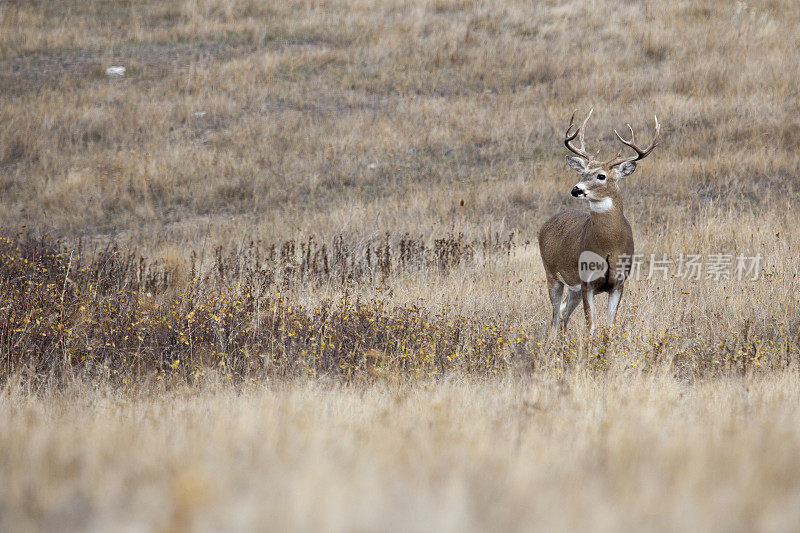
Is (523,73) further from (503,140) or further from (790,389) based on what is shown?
(790,389)

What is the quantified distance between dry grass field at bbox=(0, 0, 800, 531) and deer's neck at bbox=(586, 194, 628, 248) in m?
0.75

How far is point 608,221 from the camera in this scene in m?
7.20

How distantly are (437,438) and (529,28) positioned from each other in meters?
21.2

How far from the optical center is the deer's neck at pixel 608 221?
23.5 feet

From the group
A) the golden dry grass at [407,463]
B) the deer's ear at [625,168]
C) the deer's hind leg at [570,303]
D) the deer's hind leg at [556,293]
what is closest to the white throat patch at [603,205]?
the deer's ear at [625,168]

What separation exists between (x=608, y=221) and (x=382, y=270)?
10.6 feet

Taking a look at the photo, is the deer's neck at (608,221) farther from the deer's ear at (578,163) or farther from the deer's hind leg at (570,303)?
the deer's hind leg at (570,303)

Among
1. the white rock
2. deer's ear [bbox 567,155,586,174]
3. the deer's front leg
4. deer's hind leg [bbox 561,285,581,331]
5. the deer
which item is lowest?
the white rock

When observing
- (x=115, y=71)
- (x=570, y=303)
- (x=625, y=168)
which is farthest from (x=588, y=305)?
(x=115, y=71)

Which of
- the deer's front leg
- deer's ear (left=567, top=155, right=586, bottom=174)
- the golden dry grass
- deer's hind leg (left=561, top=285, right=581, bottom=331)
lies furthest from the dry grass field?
A: deer's ear (left=567, top=155, right=586, bottom=174)

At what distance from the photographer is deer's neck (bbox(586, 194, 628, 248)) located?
282 inches

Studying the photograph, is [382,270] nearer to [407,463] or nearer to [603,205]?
[603,205]

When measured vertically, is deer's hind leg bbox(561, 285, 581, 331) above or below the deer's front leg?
below

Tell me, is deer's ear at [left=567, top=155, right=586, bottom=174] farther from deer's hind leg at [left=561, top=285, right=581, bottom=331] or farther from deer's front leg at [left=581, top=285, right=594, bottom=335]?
deer's hind leg at [left=561, top=285, right=581, bottom=331]
